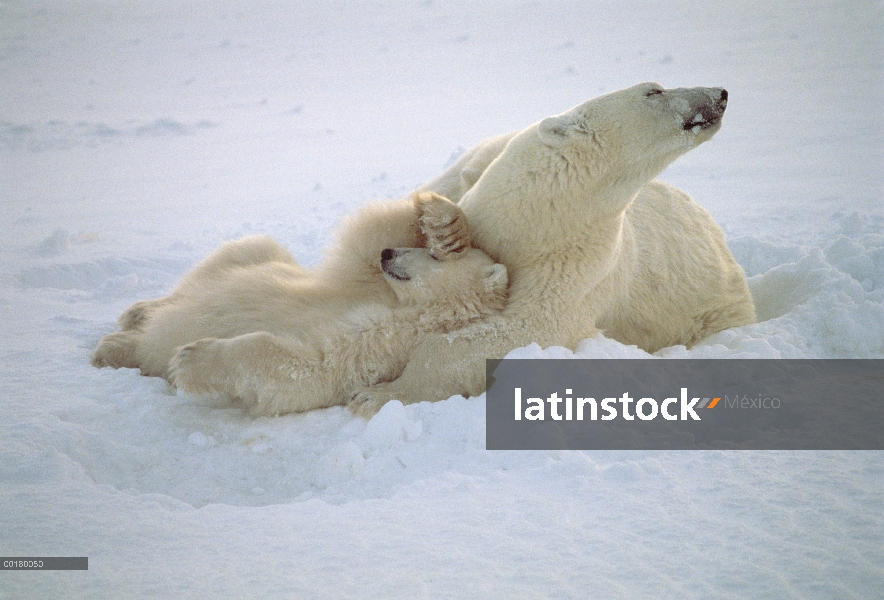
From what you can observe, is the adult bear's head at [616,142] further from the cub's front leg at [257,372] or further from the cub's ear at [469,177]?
the cub's front leg at [257,372]

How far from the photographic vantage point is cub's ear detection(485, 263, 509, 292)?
3.27 m

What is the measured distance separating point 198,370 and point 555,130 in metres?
1.81

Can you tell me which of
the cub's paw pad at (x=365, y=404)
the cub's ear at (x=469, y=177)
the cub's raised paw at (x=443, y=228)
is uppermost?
the cub's ear at (x=469, y=177)

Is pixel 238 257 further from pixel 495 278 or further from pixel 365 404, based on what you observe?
pixel 495 278

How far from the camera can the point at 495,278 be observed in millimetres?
3271

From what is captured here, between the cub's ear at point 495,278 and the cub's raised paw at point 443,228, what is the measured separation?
0.15 m

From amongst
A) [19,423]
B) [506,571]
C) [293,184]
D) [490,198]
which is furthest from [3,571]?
[293,184]

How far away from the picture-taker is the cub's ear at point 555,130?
3271 mm

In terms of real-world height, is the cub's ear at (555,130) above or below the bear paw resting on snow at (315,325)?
above

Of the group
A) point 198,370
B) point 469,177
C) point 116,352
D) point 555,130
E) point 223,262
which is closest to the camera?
point 198,370

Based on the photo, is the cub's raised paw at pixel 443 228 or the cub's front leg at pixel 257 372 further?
the cub's raised paw at pixel 443 228

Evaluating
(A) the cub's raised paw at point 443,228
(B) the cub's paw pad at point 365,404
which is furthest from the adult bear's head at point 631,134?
(B) the cub's paw pad at point 365,404

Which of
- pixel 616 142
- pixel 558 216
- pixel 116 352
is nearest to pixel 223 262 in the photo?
pixel 116 352

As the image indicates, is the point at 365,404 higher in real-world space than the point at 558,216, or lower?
lower
